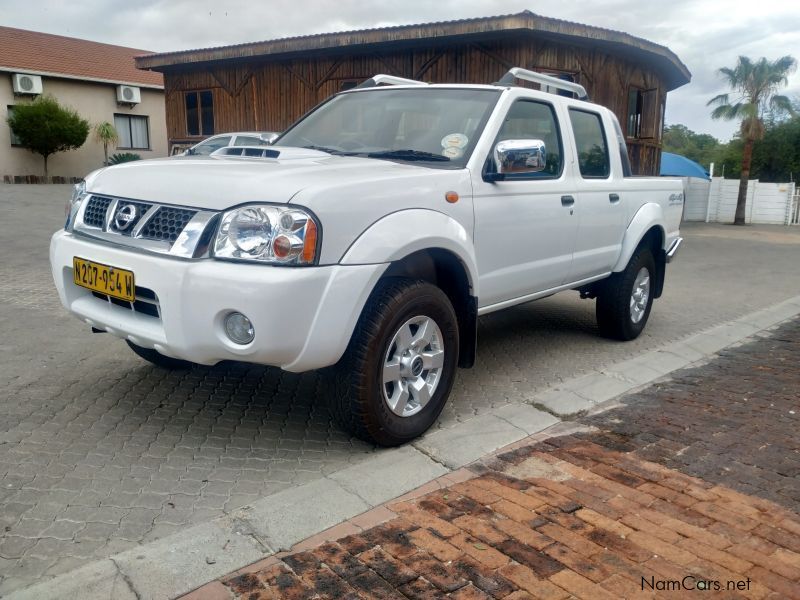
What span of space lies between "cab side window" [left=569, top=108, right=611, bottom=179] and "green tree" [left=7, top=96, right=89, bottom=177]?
85.0ft

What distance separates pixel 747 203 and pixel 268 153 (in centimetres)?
2537

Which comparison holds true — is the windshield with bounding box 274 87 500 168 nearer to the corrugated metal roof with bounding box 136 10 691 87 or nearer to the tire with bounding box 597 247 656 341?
the tire with bounding box 597 247 656 341

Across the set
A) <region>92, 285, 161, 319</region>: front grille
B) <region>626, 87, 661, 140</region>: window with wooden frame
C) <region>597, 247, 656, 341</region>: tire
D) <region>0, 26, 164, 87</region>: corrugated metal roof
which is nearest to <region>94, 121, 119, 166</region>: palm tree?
<region>0, 26, 164, 87</region>: corrugated metal roof

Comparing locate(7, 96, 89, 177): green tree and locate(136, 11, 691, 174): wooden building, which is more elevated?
locate(136, 11, 691, 174): wooden building

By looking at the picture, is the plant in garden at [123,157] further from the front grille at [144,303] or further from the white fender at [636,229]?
the front grille at [144,303]

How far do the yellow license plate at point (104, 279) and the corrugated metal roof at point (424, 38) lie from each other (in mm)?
11903

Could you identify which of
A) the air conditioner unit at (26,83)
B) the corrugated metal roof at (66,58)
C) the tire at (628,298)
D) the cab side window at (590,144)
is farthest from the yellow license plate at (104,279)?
the air conditioner unit at (26,83)

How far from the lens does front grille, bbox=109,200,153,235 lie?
3.45 m

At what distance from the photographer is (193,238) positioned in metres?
3.15

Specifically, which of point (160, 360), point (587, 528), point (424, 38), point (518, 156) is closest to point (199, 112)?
point (424, 38)

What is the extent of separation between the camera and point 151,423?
3.87m

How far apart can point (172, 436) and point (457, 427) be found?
5.00 ft

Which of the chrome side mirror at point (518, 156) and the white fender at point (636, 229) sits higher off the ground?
the chrome side mirror at point (518, 156)

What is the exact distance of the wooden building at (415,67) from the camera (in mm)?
14875
